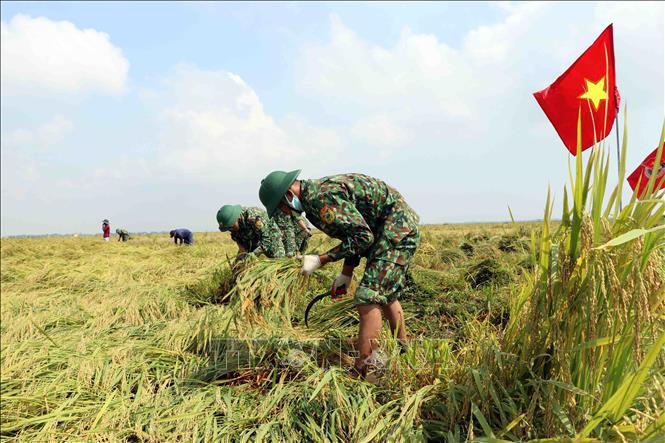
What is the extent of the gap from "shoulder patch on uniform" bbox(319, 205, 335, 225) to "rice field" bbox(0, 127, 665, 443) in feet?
1.69

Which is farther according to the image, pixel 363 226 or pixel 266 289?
pixel 266 289

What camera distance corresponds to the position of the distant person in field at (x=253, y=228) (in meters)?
4.50

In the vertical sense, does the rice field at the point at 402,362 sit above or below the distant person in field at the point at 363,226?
below

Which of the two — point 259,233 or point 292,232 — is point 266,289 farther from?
point 292,232

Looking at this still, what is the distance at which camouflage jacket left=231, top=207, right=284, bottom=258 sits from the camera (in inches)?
177

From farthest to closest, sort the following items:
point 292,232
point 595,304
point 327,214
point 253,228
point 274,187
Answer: point 292,232
point 253,228
point 274,187
point 327,214
point 595,304

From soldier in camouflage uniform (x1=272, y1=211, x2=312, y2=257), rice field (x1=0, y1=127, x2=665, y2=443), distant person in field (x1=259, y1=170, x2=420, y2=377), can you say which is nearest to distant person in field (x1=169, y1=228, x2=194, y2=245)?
soldier in camouflage uniform (x1=272, y1=211, x2=312, y2=257)

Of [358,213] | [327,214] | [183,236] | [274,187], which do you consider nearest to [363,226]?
[358,213]

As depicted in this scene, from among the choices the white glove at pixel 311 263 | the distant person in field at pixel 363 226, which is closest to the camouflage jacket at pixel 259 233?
the white glove at pixel 311 263

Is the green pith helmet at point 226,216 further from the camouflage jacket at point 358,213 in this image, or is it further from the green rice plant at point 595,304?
the green rice plant at point 595,304

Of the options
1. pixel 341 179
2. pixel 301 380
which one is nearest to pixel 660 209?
pixel 341 179

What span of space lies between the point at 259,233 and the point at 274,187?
2296mm

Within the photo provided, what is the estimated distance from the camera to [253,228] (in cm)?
468

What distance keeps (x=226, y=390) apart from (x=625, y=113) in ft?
7.86
